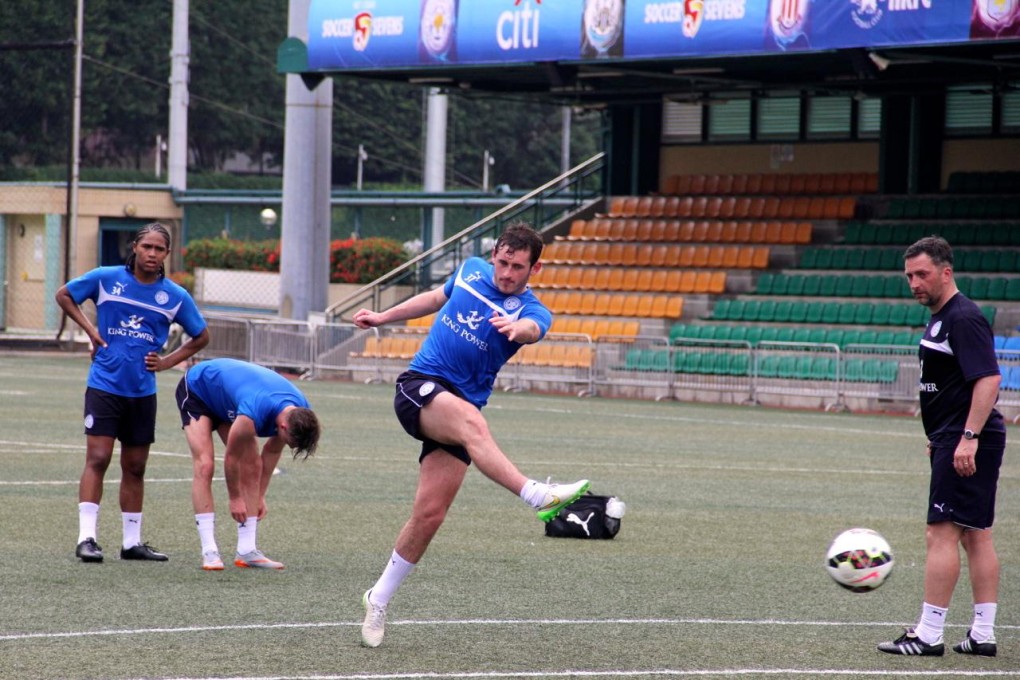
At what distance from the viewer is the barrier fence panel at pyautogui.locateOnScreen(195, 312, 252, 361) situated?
30.5 meters

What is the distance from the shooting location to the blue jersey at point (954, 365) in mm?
7344

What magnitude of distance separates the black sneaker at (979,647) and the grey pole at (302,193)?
26297mm

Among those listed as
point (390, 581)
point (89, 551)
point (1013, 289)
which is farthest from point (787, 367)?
point (390, 581)

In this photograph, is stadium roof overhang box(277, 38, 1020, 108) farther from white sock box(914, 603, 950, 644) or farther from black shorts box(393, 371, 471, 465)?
black shorts box(393, 371, 471, 465)

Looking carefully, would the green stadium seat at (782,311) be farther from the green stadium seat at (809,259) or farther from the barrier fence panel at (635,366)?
the barrier fence panel at (635,366)

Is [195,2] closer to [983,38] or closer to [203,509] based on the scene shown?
[983,38]

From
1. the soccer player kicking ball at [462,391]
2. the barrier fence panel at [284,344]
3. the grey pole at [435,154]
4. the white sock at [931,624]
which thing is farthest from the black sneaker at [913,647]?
the grey pole at [435,154]

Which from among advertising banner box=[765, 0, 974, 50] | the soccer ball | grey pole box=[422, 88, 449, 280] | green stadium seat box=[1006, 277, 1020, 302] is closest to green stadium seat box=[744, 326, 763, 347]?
green stadium seat box=[1006, 277, 1020, 302]

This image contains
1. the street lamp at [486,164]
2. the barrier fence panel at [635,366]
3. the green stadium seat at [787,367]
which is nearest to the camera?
the green stadium seat at [787,367]

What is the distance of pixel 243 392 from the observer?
9305 millimetres

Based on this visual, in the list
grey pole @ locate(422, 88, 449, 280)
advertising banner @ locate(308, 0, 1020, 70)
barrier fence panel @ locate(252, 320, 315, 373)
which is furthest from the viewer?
grey pole @ locate(422, 88, 449, 280)

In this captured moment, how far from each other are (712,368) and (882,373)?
9.58ft

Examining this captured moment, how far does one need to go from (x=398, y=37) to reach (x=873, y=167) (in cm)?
1077

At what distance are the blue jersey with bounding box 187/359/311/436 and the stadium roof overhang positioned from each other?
17844mm
